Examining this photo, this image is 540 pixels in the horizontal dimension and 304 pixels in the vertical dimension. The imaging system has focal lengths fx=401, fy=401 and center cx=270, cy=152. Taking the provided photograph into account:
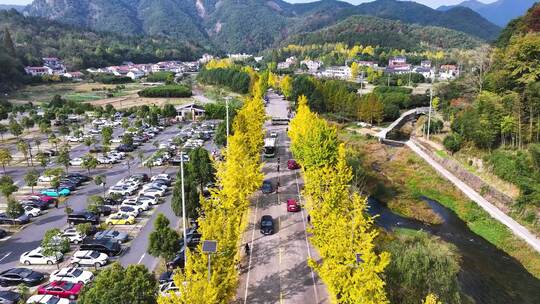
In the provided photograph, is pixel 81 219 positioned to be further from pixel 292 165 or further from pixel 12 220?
pixel 292 165

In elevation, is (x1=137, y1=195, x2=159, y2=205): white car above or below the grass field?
above

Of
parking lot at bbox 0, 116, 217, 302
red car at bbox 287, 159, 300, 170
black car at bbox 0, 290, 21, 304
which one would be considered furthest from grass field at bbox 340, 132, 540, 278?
black car at bbox 0, 290, 21, 304

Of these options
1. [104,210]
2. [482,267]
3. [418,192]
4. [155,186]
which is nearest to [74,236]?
[104,210]

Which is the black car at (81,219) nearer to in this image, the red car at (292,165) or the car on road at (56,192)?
the car on road at (56,192)

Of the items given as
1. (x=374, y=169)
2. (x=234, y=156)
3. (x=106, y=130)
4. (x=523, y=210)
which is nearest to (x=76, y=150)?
(x=106, y=130)

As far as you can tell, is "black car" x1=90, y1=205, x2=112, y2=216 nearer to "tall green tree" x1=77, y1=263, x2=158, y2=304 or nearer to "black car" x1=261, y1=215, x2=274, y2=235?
"black car" x1=261, y1=215, x2=274, y2=235

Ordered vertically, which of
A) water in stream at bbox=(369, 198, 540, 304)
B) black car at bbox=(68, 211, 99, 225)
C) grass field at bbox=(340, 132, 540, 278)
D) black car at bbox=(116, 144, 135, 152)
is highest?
black car at bbox=(116, 144, 135, 152)

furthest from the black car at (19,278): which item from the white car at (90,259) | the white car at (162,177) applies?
the white car at (162,177)
